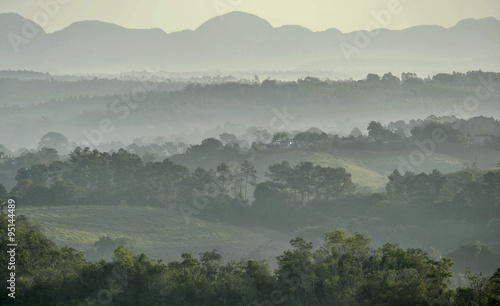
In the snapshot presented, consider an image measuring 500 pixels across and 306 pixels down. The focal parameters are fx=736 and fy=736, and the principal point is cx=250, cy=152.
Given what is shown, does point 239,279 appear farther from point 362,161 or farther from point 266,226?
point 362,161

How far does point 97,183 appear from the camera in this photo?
106 metres

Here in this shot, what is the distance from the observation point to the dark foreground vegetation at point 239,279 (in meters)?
41.8

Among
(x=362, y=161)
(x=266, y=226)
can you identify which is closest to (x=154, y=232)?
(x=266, y=226)

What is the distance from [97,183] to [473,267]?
58109mm

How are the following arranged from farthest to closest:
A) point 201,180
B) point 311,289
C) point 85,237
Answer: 1. point 201,180
2. point 85,237
3. point 311,289

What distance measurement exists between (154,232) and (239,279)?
3991 centimetres

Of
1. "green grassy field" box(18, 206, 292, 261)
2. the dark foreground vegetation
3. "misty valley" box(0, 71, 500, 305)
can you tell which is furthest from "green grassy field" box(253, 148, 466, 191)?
the dark foreground vegetation

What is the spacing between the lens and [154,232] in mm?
83500

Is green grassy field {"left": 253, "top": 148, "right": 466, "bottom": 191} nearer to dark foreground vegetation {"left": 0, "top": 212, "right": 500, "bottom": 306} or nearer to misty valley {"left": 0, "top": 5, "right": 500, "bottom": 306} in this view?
misty valley {"left": 0, "top": 5, "right": 500, "bottom": 306}

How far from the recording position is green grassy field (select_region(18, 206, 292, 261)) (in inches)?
3019

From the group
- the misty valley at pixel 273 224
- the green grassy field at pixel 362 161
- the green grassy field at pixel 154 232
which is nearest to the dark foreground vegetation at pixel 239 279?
the misty valley at pixel 273 224

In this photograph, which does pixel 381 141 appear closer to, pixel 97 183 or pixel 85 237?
pixel 97 183

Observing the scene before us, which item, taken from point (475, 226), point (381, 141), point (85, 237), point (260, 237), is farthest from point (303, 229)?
point (381, 141)

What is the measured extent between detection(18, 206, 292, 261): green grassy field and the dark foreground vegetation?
26.0 meters
